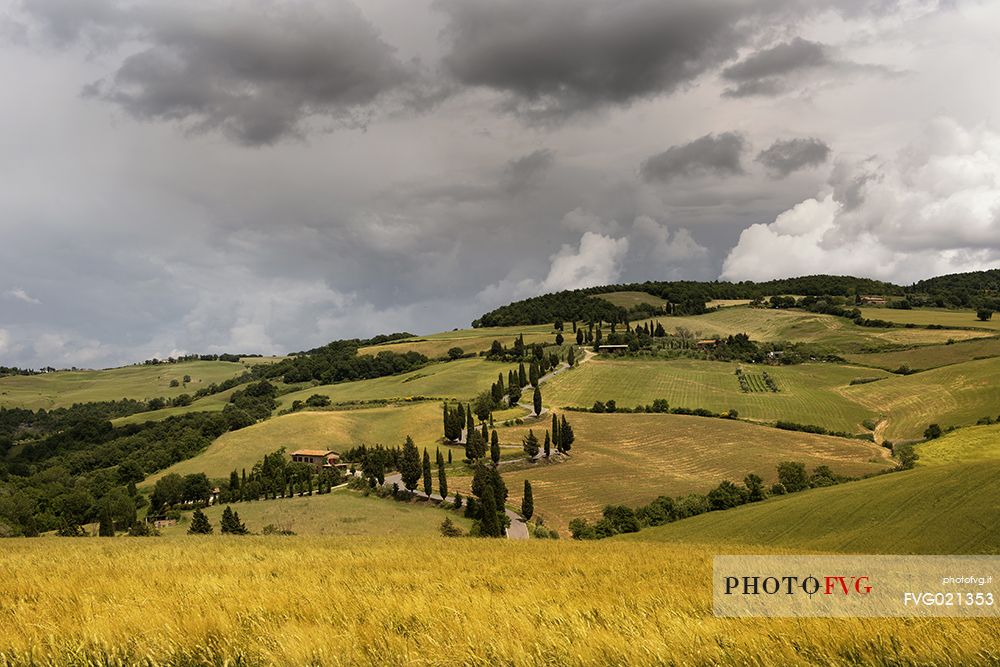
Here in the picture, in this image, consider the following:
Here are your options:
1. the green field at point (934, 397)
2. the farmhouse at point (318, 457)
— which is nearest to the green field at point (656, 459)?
the green field at point (934, 397)

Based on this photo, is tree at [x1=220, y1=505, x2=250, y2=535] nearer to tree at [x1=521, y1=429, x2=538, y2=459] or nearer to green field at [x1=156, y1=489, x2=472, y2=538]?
green field at [x1=156, y1=489, x2=472, y2=538]

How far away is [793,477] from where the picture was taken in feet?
232

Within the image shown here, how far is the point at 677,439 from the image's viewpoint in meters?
106

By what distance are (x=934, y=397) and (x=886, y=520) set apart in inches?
3838

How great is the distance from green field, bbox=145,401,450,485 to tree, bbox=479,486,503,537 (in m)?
51.5

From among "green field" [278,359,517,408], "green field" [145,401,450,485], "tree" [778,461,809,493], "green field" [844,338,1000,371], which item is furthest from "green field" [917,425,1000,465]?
"green field" [278,359,517,408]

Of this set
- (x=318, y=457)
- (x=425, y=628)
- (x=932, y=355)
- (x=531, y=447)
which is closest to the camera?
(x=425, y=628)

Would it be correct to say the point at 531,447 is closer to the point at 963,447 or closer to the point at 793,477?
the point at 793,477

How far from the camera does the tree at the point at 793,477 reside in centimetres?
6950

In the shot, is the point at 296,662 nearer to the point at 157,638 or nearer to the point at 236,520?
the point at 157,638

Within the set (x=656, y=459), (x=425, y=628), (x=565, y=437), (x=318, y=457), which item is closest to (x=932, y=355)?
Result: (x=656, y=459)

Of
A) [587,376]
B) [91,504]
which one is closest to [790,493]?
[587,376]

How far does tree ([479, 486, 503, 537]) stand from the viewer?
59.2 metres

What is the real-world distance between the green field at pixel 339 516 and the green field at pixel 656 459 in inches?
485
